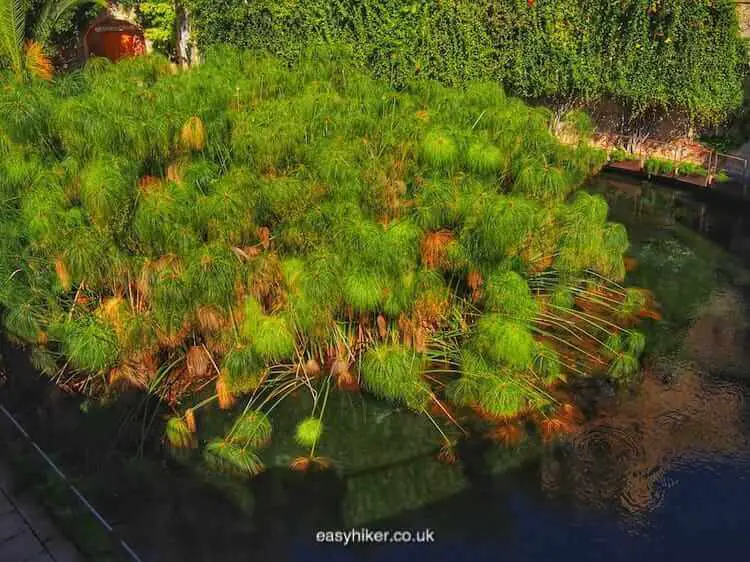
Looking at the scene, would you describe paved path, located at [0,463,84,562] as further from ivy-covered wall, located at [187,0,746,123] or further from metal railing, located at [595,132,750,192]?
metal railing, located at [595,132,750,192]

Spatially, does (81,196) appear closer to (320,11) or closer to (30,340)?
(30,340)

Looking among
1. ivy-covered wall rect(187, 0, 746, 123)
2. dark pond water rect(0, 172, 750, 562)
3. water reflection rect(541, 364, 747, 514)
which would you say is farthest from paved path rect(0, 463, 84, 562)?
ivy-covered wall rect(187, 0, 746, 123)


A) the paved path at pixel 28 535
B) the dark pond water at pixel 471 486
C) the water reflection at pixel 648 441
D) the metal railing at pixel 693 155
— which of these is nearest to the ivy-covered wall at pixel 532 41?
the metal railing at pixel 693 155

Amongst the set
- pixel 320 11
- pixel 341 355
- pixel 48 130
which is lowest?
pixel 341 355

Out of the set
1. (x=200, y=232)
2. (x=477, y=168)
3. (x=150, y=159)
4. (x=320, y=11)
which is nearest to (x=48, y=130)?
(x=150, y=159)

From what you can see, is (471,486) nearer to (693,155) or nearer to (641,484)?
(641,484)

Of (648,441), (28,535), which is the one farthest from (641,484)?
(28,535)
